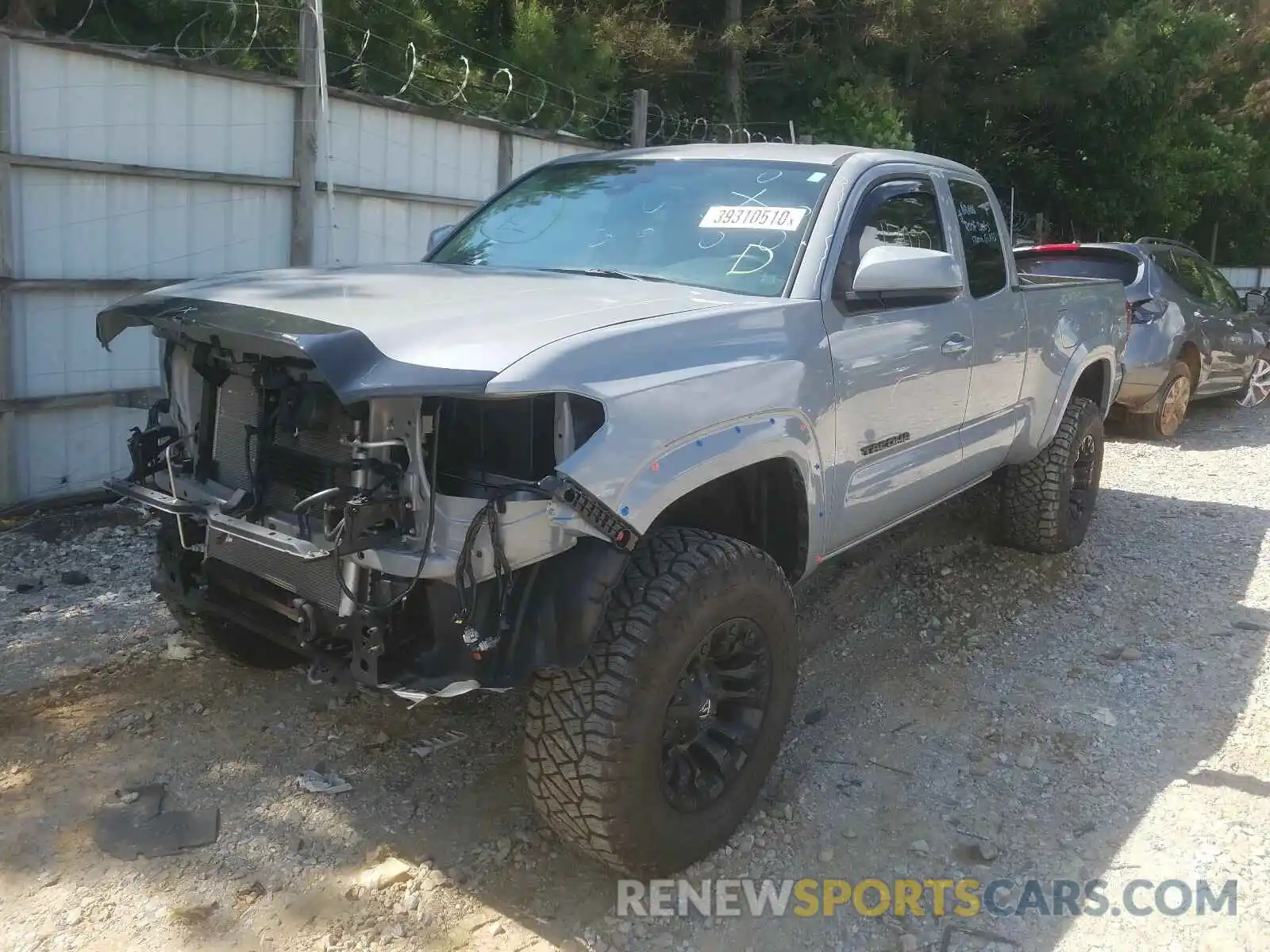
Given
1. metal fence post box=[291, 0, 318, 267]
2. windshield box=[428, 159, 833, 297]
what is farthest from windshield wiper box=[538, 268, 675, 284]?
metal fence post box=[291, 0, 318, 267]

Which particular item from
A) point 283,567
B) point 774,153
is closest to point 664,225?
point 774,153

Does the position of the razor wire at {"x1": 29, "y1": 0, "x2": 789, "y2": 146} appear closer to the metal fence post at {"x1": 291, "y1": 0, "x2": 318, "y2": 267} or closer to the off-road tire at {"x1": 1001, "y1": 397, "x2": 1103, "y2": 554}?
the metal fence post at {"x1": 291, "y1": 0, "x2": 318, "y2": 267}

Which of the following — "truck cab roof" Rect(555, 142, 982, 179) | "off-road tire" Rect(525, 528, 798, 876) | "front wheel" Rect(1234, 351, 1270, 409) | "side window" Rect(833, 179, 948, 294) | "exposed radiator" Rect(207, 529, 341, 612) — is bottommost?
"off-road tire" Rect(525, 528, 798, 876)

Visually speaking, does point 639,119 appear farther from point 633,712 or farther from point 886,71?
point 633,712

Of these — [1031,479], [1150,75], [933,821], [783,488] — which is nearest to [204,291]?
[783,488]

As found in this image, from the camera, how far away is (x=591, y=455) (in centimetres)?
262

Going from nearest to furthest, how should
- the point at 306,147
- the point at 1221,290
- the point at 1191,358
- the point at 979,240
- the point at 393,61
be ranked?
1. the point at 979,240
2. the point at 306,147
3. the point at 393,61
4. the point at 1191,358
5. the point at 1221,290

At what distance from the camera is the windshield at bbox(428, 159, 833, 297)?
12.1 feet

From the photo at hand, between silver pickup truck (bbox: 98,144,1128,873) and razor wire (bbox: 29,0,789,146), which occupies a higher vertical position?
razor wire (bbox: 29,0,789,146)

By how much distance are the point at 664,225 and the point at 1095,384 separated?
337 centimetres

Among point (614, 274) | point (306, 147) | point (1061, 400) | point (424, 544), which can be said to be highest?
point (306, 147)

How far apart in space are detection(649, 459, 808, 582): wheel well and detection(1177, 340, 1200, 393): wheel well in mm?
6988

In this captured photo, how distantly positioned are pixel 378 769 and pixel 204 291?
1569mm

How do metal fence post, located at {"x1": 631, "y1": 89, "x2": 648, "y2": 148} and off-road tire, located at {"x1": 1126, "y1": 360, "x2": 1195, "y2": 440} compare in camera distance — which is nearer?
off-road tire, located at {"x1": 1126, "y1": 360, "x2": 1195, "y2": 440}
